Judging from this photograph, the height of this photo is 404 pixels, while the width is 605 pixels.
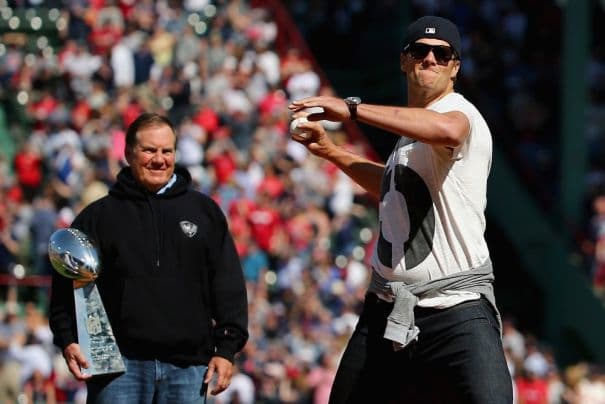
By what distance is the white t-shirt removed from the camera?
17.4 ft

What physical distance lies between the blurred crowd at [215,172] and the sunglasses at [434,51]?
7695mm

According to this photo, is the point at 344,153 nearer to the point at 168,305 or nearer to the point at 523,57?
the point at 168,305

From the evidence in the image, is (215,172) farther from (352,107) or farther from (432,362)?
(352,107)

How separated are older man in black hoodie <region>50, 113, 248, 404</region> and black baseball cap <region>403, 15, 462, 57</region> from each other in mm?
1166

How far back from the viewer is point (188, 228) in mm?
5848

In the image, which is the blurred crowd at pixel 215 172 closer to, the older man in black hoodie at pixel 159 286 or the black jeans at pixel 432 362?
the older man in black hoodie at pixel 159 286

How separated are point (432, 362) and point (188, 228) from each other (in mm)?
1217

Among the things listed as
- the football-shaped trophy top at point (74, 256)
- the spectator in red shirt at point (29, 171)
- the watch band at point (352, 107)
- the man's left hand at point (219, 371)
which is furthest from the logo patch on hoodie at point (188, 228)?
the spectator in red shirt at point (29, 171)

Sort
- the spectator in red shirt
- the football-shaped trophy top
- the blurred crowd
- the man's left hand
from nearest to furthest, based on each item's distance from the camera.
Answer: the football-shaped trophy top
the man's left hand
the blurred crowd
the spectator in red shirt

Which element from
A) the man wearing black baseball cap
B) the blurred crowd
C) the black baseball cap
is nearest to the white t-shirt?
the man wearing black baseball cap

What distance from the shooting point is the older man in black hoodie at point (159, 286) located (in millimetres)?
5727

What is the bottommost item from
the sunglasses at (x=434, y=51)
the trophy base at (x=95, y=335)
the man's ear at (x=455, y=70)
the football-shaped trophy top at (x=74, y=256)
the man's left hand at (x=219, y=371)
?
the man's left hand at (x=219, y=371)

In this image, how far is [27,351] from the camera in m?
12.6

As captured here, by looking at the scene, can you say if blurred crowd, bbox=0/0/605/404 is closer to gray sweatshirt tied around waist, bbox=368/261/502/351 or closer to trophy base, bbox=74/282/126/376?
A: trophy base, bbox=74/282/126/376
